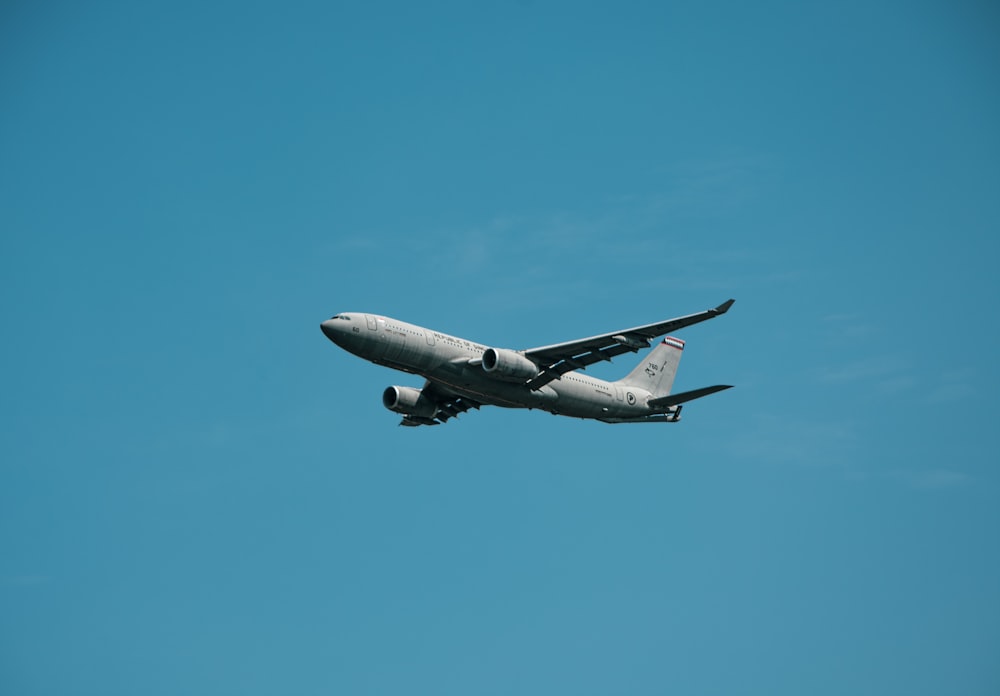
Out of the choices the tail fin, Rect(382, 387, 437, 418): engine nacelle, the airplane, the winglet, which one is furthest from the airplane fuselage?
the winglet

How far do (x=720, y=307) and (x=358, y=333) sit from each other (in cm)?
1713

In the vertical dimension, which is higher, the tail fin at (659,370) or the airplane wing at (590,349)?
the tail fin at (659,370)

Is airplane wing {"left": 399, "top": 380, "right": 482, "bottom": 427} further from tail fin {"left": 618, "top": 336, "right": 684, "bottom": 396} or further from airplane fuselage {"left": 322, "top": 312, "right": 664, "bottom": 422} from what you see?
tail fin {"left": 618, "top": 336, "right": 684, "bottom": 396}

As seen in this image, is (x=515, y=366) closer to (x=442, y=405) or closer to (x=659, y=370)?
(x=442, y=405)

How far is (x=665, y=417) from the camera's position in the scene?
228ft

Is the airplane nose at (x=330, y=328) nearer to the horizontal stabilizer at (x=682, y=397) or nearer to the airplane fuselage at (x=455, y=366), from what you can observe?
the airplane fuselage at (x=455, y=366)

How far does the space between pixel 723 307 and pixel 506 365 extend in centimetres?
1121

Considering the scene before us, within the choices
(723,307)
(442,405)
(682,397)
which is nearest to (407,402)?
(442,405)

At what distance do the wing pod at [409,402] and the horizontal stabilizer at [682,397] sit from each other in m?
12.6

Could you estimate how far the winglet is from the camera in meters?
54.8

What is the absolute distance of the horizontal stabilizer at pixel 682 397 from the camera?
62.2m

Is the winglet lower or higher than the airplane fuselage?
higher

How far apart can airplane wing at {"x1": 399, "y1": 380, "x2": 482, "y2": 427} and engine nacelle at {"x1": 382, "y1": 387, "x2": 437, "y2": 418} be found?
355 mm

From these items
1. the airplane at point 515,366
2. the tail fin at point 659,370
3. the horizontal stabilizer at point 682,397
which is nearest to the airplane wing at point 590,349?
the airplane at point 515,366
